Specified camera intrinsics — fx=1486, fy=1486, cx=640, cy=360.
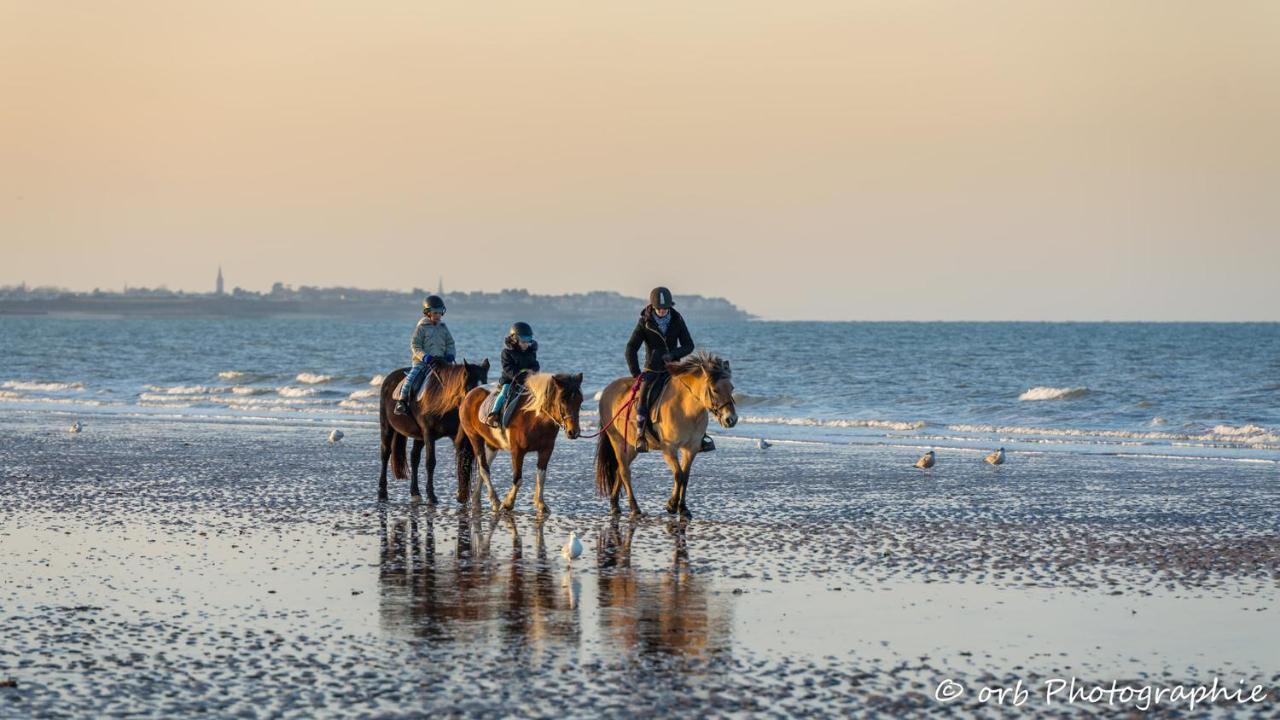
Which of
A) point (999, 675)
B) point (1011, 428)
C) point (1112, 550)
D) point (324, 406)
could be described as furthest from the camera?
point (324, 406)

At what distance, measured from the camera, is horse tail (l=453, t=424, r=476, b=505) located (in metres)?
17.5

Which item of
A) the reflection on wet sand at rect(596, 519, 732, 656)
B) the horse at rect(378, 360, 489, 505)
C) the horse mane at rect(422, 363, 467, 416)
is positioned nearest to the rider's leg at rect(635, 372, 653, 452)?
the horse at rect(378, 360, 489, 505)

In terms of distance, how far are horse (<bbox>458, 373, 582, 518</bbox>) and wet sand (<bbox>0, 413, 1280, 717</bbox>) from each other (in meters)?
0.66

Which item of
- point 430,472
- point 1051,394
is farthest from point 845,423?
point 430,472

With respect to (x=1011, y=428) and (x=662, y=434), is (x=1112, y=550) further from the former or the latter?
(x=1011, y=428)

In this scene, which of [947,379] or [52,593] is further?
[947,379]

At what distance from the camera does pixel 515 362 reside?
55.0 ft

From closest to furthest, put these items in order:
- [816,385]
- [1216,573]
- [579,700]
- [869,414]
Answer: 1. [579,700]
2. [1216,573]
3. [869,414]
4. [816,385]

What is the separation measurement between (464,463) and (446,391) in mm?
897

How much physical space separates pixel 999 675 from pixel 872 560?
4.37 meters

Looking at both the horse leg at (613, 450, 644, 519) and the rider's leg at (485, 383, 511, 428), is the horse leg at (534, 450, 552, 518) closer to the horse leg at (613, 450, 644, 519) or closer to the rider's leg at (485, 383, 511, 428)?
the rider's leg at (485, 383, 511, 428)

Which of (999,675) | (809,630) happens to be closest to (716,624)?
(809,630)

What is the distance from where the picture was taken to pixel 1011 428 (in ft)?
110

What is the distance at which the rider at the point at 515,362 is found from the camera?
16469mm
